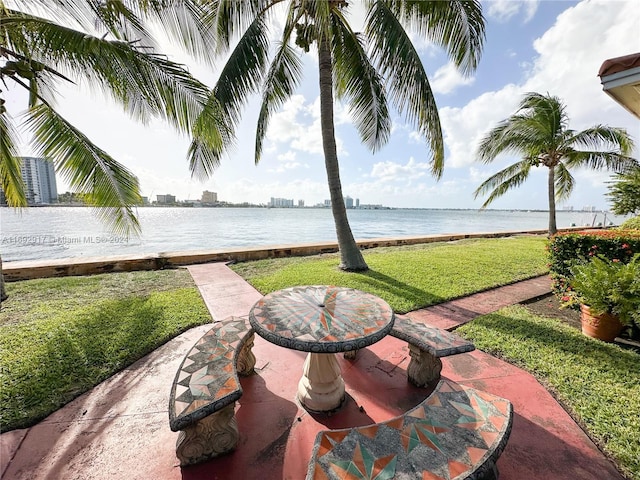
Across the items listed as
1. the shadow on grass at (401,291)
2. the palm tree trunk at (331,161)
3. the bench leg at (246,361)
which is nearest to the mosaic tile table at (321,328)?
the bench leg at (246,361)

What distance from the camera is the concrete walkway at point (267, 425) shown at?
1.84 m

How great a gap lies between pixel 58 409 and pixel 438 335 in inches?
141

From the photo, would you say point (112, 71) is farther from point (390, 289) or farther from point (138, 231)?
point (390, 289)

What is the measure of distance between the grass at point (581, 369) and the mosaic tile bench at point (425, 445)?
113 centimetres

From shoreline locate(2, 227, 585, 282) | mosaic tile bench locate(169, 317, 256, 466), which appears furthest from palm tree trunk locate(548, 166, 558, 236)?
mosaic tile bench locate(169, 317, 256, 466)

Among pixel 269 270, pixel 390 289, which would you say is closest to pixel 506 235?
pixel 390 289

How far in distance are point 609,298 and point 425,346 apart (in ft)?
9.24

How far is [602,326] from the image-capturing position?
341cm

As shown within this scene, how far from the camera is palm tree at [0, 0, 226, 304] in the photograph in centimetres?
333

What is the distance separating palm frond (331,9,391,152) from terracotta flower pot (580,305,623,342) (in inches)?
220

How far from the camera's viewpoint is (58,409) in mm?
2336

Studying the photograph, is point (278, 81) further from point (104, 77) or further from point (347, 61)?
point (104, 77)

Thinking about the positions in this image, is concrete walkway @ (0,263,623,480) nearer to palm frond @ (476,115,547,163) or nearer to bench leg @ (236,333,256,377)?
bench leg @ (236,333,256,377)

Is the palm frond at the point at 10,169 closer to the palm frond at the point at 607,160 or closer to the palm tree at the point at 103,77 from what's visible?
the palm tree at the point at 103,77
